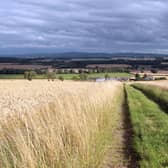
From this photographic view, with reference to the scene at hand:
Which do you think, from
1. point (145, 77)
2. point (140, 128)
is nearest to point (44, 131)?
point (140, 128)

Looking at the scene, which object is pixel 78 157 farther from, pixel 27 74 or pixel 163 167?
pixel 27 74

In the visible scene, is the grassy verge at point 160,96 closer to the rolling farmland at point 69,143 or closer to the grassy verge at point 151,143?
the grassy verge at point 151,143

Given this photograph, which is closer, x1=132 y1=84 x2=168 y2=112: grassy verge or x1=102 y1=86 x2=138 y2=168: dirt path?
x1=102 y1=86 x2=138 y2=168: dirt path

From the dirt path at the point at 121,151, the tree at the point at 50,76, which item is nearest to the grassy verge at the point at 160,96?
the dirt path at the point at 121,151

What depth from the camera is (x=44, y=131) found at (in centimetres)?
747

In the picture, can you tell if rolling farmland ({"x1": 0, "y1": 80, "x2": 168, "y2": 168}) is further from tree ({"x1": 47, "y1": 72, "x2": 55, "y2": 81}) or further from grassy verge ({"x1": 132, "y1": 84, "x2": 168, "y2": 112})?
tree ({"x1": 47, "y1": 72, "x2": 55, "y2": 81})

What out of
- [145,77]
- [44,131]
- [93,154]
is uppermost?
[44,131]

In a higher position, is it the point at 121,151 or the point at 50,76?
the point at 121,151

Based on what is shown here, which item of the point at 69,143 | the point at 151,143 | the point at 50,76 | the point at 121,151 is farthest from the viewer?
the point at 50,76

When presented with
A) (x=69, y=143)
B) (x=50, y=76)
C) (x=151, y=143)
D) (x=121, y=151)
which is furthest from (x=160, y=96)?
(x=50, y=76)

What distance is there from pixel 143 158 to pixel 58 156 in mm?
3285

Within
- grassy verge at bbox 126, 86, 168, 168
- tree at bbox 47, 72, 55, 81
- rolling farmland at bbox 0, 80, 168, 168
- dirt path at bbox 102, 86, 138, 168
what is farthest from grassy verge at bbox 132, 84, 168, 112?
tree at bbox 47, 72, 55, 81

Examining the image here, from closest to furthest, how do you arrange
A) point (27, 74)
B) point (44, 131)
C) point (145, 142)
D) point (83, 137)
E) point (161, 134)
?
point (44, 131) < point (83, 137) < point (145, 142) < point (161, 134) < point (27, 74)

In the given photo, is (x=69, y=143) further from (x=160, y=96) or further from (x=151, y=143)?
(x=160, y=96)
